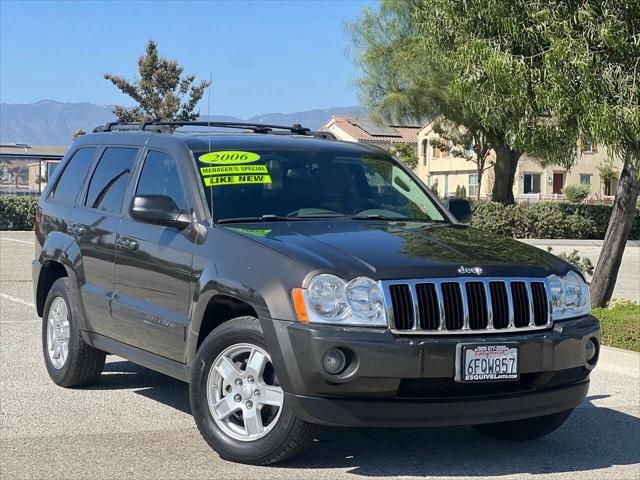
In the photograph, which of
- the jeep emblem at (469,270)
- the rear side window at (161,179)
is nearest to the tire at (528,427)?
the jeep emblem at (469,270)

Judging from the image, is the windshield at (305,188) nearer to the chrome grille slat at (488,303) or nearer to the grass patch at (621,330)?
the chrome grille slat at (488,303)

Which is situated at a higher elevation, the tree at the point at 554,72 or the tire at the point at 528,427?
the tree at the point at 554,72

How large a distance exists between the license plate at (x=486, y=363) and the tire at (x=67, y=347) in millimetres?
3202

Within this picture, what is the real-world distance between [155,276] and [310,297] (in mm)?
1495

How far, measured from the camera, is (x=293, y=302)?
493 centimetres

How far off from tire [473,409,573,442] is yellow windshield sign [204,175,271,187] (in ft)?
6.98

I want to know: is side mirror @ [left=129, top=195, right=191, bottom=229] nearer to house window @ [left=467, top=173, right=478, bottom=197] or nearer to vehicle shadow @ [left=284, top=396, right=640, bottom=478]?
vehicle shadow @ [left=284, top=396, right=640, bottom=478]

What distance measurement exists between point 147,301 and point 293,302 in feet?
5.04

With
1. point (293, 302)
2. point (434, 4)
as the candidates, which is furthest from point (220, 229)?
point (434, 4)

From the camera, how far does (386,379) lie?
484 cm

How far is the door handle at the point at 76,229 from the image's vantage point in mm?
7090

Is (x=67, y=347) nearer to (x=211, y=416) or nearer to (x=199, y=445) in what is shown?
(x=199, y=445)

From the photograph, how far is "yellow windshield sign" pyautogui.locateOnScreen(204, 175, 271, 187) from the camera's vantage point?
20.0 feet

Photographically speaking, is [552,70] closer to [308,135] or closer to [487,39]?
[487,39]
